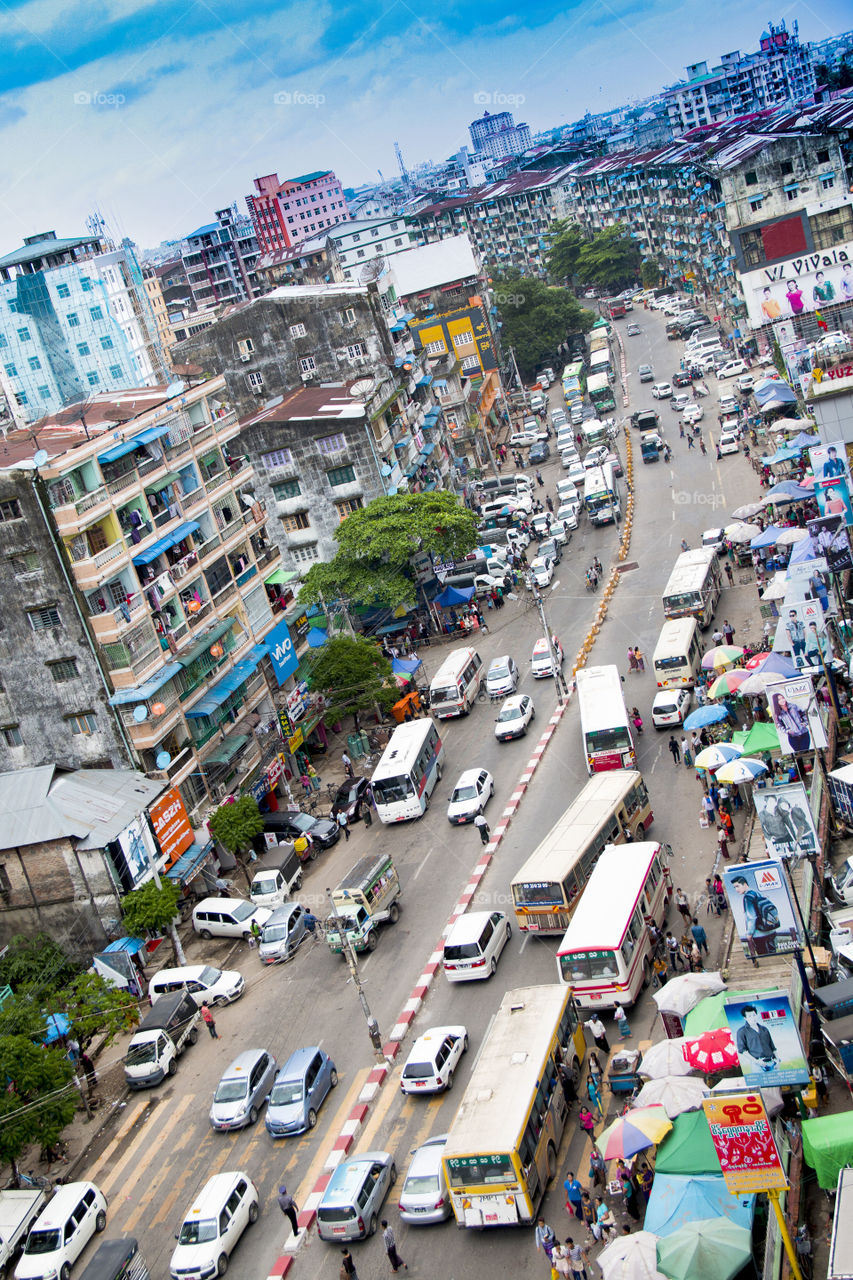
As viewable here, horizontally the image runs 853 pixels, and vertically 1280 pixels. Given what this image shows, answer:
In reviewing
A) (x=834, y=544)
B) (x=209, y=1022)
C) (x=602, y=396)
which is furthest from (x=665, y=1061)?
(x=602, y=396)

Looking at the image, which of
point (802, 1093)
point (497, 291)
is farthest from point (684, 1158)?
point (497, 291)

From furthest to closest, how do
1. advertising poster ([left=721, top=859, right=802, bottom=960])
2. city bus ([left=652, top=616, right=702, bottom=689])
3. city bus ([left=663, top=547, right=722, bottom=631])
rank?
city bus ([left=663, top=547, right=722, bottom=631]) < city bus ([left=652, top=616, right=702, bottom=689]) < advertising poster ([left=721, top=859, right=802, bottom=960])

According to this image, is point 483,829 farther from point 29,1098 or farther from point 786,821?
point 29,1098

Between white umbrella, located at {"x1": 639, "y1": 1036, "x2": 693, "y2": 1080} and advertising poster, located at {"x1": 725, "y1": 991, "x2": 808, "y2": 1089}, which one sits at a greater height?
advertising poster, located at {"x1": 725, "y1": 991, "x2": 808, "y2": 1089}

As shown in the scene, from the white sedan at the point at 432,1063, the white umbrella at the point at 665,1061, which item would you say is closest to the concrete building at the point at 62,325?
the white sedan at the point at 432,1063

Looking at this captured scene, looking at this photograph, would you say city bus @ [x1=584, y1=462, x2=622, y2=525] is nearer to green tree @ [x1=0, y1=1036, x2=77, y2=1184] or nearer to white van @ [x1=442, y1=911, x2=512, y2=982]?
white van @ [x1=442, y1=911, x2=512, y2=982]

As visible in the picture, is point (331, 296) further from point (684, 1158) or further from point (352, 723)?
point (684, 1158)

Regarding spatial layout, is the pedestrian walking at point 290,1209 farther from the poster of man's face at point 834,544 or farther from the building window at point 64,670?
the poster of man's face at point 834,544

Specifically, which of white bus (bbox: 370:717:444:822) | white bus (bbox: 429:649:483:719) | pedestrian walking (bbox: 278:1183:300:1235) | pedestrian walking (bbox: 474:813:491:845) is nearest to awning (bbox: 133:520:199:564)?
white bus (bbox: 370:717:444:822)
